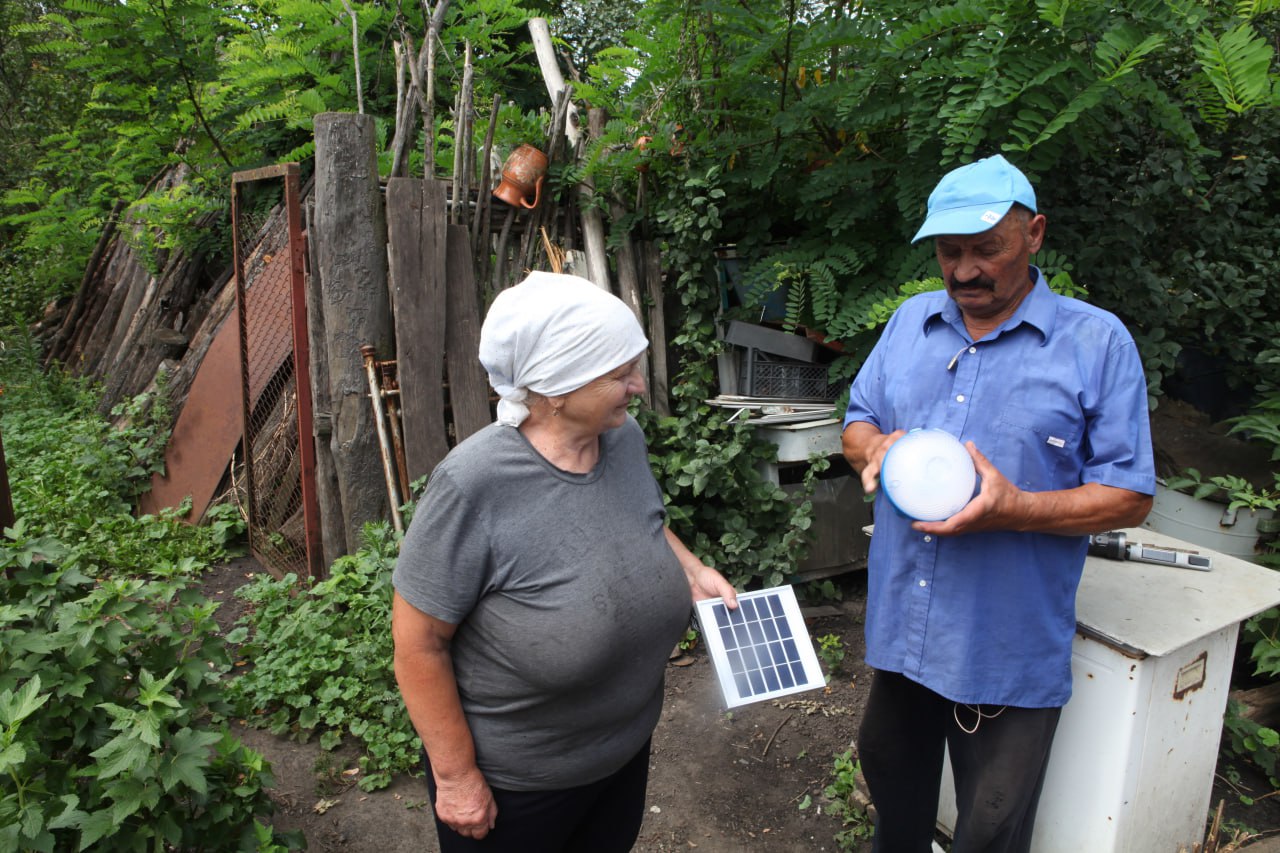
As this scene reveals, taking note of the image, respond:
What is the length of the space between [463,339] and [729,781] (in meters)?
2.61

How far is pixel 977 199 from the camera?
201 cm

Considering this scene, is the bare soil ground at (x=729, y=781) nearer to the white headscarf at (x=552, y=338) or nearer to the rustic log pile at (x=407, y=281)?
the rustic log pile at (x=407, y=281)

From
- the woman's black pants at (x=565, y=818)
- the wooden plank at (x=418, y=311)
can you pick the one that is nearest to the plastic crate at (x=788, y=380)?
the wooden plank at (x=418, y=311)

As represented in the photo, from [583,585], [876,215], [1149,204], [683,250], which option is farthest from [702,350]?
[583,585]

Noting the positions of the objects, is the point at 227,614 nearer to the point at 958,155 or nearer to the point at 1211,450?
the point at 958,155

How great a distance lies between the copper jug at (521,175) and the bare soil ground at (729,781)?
274cm

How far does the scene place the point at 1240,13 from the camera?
3.04m

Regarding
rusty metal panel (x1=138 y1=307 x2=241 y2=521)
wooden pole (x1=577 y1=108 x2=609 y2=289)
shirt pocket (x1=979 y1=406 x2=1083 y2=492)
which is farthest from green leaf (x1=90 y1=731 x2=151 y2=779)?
rusty metal panel (x1=138 y1=307 x2=241 y2=521)

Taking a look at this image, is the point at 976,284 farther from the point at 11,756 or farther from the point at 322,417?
the point at 322,417

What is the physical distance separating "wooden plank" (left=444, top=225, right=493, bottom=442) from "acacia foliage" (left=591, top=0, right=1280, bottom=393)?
1236 millimetres

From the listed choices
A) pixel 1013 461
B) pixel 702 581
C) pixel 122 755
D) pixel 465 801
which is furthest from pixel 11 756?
pixel 1013 461

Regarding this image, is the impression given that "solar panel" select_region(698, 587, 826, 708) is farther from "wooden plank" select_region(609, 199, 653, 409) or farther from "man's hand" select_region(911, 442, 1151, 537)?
"wooden plank" select_region(609, 199, 653, 409)

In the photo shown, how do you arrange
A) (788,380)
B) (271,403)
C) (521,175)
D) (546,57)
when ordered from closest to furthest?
(521,175) → (788,380) → (271,403) → (546,57)

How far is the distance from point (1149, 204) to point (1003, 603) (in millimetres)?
2584
